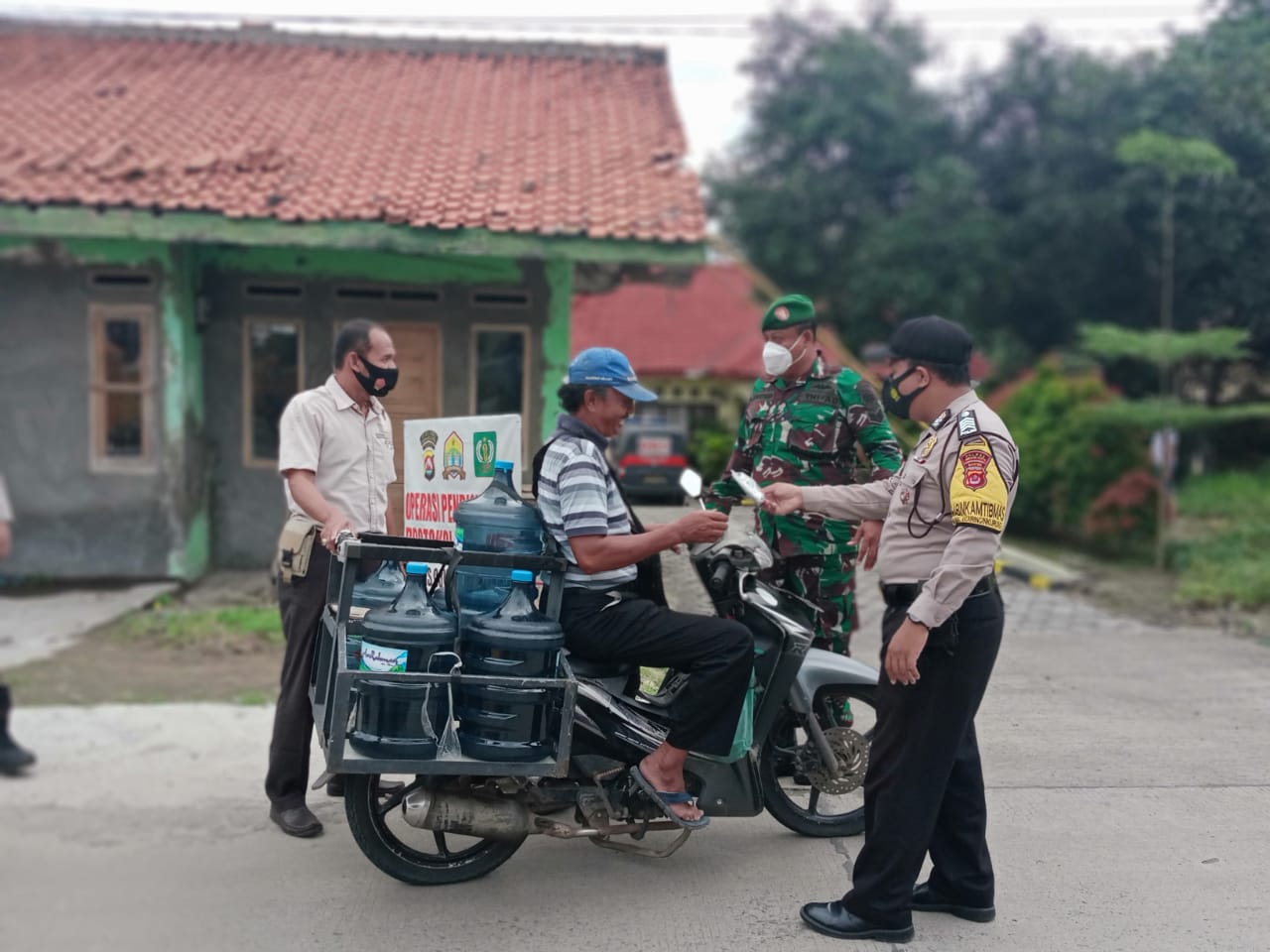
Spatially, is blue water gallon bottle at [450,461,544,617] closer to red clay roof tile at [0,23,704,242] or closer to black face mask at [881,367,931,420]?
black face mask at [881,367,931,420]

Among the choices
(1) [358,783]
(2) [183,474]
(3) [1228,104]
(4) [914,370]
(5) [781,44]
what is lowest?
(1) [358,783]

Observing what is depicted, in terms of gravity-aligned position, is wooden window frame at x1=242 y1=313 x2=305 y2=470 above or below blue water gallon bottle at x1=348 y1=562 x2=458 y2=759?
above

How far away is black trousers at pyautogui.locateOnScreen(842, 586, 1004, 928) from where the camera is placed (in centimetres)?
341

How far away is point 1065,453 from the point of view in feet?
46.6

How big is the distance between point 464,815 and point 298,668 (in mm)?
1017

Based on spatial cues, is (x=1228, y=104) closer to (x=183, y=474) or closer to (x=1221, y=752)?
(x=1221, y=752)

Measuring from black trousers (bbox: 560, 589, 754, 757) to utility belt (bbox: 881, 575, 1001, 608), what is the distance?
0.51m

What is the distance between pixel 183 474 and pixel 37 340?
1.73 meters

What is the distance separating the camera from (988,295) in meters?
21.2

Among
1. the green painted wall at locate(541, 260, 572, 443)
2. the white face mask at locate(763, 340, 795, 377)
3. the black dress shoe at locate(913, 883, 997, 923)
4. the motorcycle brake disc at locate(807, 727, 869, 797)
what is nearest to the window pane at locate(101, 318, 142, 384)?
the green painted wall at locate(541, 260, 572, 443)

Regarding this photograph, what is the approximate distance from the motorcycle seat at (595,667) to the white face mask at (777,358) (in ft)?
4.64

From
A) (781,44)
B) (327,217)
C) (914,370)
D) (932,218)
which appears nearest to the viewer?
(914,370)

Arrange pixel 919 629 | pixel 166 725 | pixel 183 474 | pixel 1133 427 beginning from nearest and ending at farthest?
A: pixel 919 629 → pixel 166 725 → pixel 183 474 → pixel 1133 427

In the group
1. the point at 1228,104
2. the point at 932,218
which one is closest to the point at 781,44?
the point at 932,218
